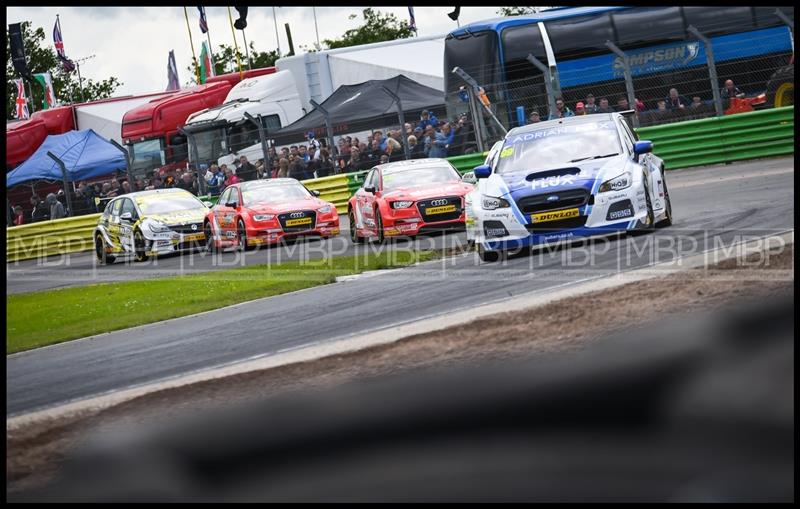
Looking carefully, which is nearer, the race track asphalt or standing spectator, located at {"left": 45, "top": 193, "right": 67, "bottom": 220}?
the race track asphalt

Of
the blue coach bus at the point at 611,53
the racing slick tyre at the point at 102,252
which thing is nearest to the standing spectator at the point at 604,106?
the blue coach bus at the point at 611,53

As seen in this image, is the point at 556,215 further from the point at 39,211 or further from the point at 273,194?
the point at 39,211

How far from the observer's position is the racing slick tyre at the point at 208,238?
22656mm

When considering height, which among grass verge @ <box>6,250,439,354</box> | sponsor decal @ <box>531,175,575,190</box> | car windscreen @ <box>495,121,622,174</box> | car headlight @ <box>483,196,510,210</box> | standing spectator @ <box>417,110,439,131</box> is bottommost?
grass verge @ <box>6,250,439,354</box>

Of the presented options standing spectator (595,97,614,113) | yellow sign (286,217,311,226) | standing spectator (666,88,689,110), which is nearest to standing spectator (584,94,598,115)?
standing spectator (595,97,614,113)

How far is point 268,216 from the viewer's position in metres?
21.2

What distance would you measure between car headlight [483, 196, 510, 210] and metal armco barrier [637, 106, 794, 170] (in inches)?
472

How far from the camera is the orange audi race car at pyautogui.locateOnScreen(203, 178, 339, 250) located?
2120cm

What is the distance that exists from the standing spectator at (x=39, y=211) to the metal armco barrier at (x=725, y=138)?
1663 cm

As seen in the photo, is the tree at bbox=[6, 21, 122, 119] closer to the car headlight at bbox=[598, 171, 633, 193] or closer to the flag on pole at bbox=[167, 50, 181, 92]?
the flag on pole at bbox=[167, 50, 181, 92]

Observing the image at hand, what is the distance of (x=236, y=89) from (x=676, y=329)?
27457mm

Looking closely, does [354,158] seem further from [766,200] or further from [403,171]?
[766,200]

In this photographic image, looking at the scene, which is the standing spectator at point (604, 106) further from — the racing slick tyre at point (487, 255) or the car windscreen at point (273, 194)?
the racing slick tyre at point (487, 255)

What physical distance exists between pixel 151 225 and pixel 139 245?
0.57 metres
